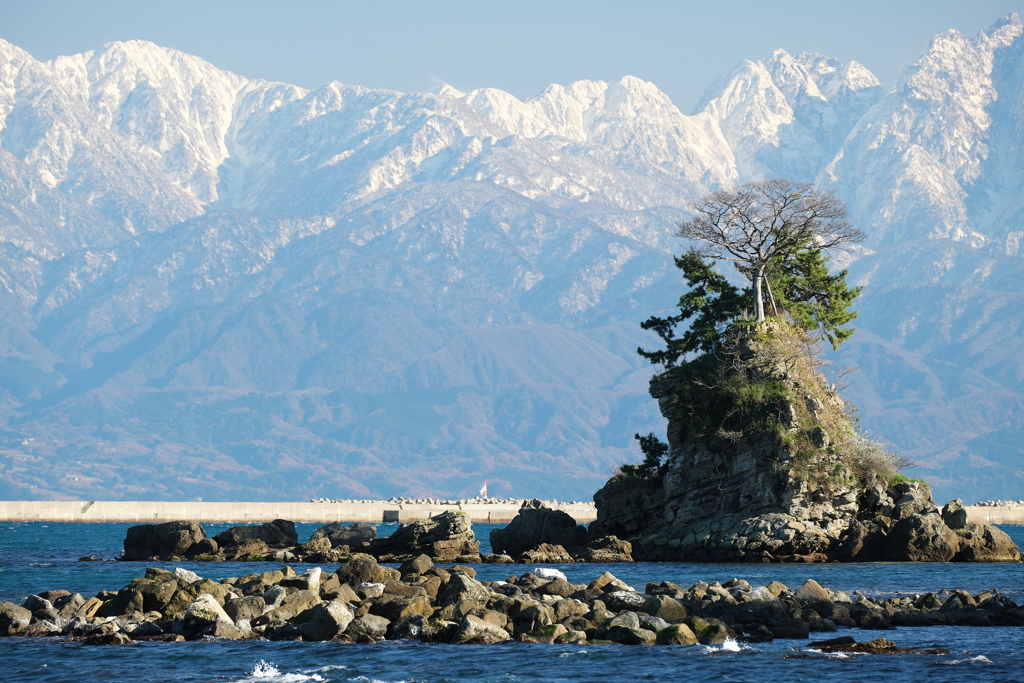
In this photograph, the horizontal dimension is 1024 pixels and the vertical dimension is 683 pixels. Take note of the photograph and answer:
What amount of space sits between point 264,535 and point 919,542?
35.9 m

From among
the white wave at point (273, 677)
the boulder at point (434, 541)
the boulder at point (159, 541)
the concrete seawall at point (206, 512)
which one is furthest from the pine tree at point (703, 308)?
the concrete seawall at point (206, 512)

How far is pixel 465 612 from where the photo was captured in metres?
39.9

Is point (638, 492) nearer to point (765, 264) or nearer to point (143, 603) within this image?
point (765, 264)

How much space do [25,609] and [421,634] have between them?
1197 cm

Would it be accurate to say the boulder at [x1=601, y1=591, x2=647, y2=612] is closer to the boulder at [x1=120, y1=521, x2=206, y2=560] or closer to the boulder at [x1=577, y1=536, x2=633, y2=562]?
the boulder at [x1=577, y1=536, x2=633, y2=562]

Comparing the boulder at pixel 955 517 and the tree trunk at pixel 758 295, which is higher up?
the tree trunk at pixel 758 295

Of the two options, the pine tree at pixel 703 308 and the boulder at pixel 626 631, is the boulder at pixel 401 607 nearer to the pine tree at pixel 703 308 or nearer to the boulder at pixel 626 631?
the boulder at pixel 626 631

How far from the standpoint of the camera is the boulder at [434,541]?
71.9m

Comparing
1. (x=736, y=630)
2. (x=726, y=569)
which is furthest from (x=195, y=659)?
(x=726, y=569)

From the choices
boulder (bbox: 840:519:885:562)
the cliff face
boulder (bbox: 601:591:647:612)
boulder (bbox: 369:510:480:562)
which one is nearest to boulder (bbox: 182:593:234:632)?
boulder (bbox: 601:591:647:612)

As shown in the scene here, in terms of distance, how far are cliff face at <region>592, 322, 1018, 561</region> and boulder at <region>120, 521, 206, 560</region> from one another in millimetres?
24567

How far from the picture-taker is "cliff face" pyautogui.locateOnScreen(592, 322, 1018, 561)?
67.4 m

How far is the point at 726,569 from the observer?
6109 centimetres

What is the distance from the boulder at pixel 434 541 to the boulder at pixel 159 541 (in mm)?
10108
